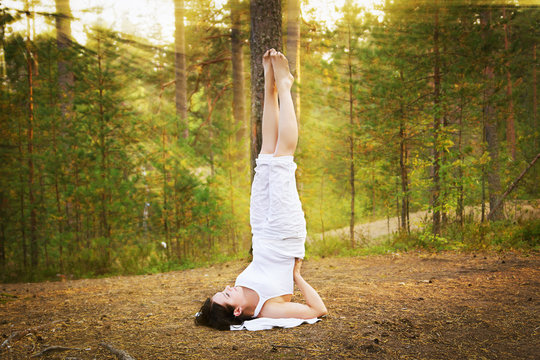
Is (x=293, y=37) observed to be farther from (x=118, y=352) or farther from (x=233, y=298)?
(x=118, y=352)

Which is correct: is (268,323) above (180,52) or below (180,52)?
below

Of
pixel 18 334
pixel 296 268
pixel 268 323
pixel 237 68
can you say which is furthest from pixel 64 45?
pixel 268 323

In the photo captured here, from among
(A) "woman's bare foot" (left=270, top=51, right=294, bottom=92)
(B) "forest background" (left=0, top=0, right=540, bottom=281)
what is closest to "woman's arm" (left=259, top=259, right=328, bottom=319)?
(A) "woman's bare foot" (left=270, top=51, right=294, bottom=92)

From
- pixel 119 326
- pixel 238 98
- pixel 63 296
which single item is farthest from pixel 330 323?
pixel 238 98

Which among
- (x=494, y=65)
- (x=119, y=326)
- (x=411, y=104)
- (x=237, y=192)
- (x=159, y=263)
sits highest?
(x=494, y=65)

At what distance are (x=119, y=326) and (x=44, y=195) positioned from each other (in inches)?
289

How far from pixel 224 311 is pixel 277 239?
798 mm

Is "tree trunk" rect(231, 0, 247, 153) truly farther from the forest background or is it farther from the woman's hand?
the woman's hand

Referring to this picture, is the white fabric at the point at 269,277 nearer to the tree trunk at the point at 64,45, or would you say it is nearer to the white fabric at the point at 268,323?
the white fabric at the point at 268,323

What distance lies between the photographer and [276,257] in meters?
3.35

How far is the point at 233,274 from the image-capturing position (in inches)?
244

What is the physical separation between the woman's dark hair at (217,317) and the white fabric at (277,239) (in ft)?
0.73

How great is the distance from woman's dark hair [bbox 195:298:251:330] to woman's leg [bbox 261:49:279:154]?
5.01ft

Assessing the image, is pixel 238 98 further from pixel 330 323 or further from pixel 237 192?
pixel 330 323
